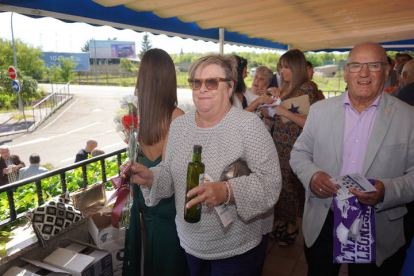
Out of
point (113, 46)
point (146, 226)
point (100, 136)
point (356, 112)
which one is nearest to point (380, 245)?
point (356, 112)

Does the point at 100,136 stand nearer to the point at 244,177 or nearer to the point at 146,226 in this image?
the point at 146,226

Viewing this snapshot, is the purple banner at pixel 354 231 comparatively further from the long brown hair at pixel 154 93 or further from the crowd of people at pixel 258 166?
the long brown hair at pixel 154 93

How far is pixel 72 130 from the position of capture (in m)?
9.23

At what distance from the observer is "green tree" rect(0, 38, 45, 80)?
3.56 m

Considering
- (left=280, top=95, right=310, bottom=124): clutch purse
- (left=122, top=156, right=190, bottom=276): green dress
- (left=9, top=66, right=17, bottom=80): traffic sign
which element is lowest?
(left=122, top=156, right=190, bottom=276): green dress

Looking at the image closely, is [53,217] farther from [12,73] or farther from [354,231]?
[12,73]

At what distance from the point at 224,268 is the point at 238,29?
161 inches

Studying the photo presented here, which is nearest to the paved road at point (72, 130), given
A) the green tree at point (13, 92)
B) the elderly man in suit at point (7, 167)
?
the elderly man in suit at point (7, 167)

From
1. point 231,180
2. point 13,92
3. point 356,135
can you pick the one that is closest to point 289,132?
point 356,135

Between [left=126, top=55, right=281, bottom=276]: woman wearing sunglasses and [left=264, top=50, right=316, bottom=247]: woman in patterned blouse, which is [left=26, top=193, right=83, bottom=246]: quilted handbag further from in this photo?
[left=264, top=50, right=316, bottom=247]: woman in patterned blouse

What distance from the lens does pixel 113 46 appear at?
8.25 meters

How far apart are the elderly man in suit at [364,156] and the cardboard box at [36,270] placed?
1.56 metres

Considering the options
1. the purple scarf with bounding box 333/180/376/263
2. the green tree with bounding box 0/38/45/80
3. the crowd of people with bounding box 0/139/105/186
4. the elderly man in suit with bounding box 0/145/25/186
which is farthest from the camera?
the elderly man in suit with bounding box 0/145/25/186

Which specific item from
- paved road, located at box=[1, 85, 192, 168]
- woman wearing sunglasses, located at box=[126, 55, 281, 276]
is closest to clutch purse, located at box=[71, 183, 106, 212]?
woman wearing sunglasses, located at box=[126, 55, 281, 276]
